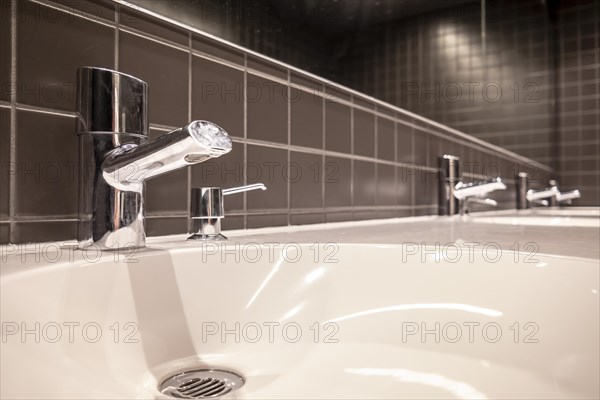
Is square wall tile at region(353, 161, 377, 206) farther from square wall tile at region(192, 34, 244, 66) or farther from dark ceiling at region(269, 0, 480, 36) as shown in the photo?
square wall tile at region(192, 34, 244, 66)

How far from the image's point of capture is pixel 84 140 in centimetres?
48

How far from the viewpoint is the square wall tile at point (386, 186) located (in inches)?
45.8

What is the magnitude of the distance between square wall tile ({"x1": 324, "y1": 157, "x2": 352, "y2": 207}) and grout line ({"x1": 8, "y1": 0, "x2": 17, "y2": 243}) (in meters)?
0.59

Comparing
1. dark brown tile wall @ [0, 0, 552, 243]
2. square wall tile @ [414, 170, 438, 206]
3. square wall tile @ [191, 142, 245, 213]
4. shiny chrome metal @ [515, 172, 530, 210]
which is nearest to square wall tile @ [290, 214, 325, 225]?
dark brown tile wall @ [0, 0, 552, 243]

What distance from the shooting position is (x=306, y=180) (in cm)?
91

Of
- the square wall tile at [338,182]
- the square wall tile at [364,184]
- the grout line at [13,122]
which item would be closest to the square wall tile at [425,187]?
the square wall tile at [364,184]

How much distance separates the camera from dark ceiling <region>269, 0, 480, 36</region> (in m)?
0.91

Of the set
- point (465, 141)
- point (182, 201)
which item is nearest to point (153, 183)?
point (182, 201)

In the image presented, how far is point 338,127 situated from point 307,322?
570mm

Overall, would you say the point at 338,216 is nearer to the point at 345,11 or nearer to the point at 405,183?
the point at 405,183

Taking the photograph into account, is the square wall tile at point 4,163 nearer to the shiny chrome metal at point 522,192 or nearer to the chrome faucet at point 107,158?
the chrome faucet at point 107,158

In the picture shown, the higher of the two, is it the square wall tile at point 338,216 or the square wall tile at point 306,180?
the square wall tile at point 306,180

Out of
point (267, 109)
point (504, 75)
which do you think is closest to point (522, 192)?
point (504, 75)

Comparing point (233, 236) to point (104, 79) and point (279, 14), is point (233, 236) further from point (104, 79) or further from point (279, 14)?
point (279, 14)
